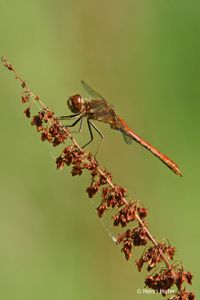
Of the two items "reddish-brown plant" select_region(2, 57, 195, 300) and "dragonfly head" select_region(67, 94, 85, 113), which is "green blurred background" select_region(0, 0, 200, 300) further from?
"reddish-brown plant" select_region(2, 57, 195, 300)

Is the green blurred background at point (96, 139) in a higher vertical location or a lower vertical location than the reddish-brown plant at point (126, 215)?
higher

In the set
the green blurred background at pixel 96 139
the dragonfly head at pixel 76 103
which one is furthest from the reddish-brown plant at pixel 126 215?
the green blurred background at pixel 96 139

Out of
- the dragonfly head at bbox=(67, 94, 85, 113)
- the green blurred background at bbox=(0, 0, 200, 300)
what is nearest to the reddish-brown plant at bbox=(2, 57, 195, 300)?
the dragonfly head at bbox=(67, 94, 85, 113)

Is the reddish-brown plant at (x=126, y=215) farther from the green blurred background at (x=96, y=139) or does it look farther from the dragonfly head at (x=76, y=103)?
the green blurred background at (x=96, y=139)

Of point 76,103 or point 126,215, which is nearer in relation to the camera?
point 126,215

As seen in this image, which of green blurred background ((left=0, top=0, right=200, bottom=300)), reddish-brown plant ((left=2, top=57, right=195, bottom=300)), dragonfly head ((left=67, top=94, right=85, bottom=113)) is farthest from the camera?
green blurred background ((left=0, top=0, right=200, bottom=300))

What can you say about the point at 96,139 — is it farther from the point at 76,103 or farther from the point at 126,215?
the point at 126,215

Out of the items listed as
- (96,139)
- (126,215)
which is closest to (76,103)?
(126,215)

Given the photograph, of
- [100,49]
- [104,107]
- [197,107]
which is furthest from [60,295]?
[100,49]
